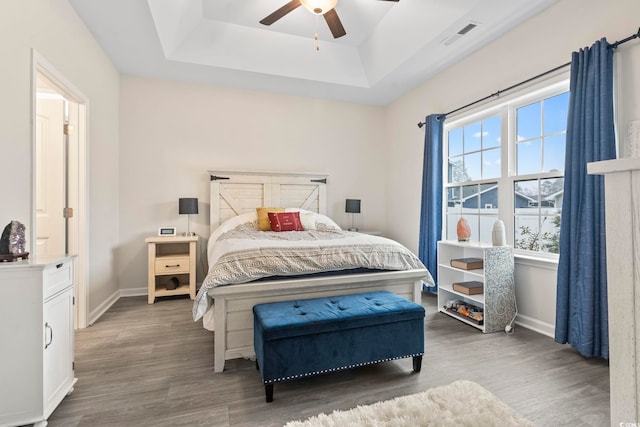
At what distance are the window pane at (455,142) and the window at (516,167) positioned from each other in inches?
0.5

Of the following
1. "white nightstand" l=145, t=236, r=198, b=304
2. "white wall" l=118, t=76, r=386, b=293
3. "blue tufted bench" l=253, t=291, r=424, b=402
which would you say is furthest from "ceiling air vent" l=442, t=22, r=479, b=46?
"white nightstand" l=145, t=236, r=198, b=304

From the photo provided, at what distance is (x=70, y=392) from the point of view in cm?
187

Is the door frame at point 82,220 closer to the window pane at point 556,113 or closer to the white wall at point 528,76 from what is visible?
the white wall at point 528,76

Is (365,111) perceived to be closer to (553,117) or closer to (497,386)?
(553,117)

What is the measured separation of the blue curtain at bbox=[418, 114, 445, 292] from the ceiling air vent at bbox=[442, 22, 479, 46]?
865 mm

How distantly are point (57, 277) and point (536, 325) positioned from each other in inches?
147

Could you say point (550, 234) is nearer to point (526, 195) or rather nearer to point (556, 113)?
point (526, 195)

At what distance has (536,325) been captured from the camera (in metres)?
2.84

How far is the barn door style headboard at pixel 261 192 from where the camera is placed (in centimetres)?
427

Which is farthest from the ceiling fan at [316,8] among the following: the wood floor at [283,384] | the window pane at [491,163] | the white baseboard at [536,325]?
the white baseboard at [536,325]

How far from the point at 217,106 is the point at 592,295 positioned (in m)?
4.62

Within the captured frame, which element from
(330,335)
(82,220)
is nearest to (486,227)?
(330,335)

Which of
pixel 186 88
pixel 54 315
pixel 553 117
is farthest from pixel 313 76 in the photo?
pixel 54 315

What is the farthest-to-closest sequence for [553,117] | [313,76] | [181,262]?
1. [313,76]
2. [181,262]
3. [553,117]
